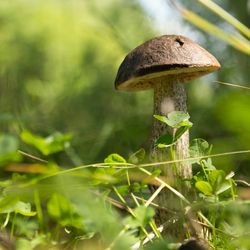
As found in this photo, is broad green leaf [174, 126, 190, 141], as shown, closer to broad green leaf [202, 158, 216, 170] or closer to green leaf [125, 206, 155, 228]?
broad green leaf [202, 158, 216, 170]

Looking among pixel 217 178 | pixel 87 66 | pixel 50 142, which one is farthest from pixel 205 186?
pixel 87 66

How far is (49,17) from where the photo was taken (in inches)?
102

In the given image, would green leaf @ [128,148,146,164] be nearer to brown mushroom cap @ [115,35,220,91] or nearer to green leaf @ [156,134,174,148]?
green leaf @ [156,134,174,148]

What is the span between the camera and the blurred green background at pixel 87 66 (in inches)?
87.0

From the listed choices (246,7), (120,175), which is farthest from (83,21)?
(120,175)

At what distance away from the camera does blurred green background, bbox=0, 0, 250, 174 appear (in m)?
2.21

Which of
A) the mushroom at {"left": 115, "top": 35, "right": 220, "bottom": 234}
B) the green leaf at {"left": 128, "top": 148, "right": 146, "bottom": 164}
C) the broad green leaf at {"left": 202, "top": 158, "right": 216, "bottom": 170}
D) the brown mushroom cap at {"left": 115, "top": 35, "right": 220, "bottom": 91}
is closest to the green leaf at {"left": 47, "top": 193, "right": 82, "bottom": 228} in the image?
the green leaf at {"left": 128, "top": 148, "right": 146, "bottom": 164}

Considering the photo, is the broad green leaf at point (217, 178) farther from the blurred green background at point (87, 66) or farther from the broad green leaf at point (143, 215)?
the blurred green background at point (87, 66)

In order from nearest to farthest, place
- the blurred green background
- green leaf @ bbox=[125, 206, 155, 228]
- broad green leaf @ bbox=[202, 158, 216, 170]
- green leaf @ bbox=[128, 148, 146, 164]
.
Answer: green leaf @ bbox=[125, 206, 155, 228] < green leaf @ bbox=[128, 148, 146, 164] < broad green leaf @ bbox=[202, 158, 216, 170] < the blurred green background

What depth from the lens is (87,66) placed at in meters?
2.55

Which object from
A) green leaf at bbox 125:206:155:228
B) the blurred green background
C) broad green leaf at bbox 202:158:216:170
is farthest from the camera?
the blurred green background

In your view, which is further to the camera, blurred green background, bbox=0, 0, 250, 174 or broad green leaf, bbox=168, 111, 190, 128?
blurred green background, bbox=0, 0, 250, 174

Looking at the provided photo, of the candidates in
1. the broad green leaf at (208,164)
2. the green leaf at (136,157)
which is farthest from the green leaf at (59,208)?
the broad green leaf at (208,164)

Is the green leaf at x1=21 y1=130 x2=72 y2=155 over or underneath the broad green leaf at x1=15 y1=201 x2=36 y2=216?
over
